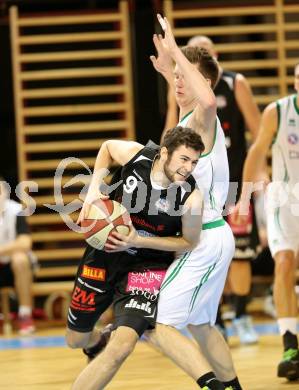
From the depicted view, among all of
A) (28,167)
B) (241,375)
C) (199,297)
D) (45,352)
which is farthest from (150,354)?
(28,167)

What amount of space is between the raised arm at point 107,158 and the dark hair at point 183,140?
0.28 meters

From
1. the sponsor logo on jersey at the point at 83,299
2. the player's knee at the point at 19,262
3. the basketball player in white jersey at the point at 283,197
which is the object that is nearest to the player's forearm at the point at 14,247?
the player's knee at the point at 19,262

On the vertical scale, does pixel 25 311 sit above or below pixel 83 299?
below

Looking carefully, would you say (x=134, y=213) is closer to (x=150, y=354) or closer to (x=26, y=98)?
(x=150, y=354)

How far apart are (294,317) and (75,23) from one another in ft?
16.3

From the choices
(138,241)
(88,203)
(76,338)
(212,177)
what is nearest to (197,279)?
(138,241)

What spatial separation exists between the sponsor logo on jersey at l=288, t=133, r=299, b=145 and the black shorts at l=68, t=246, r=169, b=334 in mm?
1624

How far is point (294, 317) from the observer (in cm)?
568

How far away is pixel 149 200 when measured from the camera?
4.47 m

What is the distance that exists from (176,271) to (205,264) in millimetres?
136

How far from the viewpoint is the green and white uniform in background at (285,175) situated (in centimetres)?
577

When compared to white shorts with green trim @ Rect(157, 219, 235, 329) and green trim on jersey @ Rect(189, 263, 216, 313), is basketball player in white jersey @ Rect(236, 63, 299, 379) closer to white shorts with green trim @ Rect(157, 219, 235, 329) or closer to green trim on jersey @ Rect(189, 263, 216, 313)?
white shorts with green trim @ Rect(157, 219, 235, 329)

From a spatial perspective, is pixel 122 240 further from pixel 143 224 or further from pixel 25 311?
pixel 25 311

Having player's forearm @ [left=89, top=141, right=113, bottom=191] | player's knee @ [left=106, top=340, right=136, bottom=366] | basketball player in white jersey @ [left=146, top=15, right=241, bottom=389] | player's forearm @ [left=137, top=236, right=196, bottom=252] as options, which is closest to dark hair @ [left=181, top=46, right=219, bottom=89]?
basketball player in white jersey @ [left=146, top=15, right=241, bottom=389]
